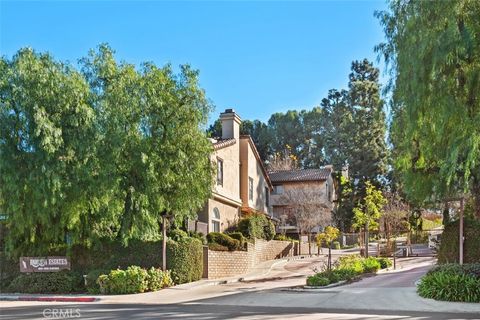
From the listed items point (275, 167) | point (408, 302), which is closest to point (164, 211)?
point (408, 302)

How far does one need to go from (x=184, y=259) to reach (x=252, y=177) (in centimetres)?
1930

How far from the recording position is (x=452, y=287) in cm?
1622

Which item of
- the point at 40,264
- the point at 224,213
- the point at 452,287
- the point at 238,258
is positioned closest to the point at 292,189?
the point at 224,213

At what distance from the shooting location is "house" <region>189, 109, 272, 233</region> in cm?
3356

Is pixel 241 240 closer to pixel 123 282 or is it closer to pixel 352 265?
pixel 352 265

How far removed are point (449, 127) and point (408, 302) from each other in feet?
17.6

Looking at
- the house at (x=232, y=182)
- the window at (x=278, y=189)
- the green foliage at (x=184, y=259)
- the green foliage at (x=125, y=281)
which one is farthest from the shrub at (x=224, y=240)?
the window at (x=278, y=189)

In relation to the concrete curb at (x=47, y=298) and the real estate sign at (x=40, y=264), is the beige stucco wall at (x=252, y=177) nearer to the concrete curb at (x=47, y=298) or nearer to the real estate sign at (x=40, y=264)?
the real estate sign at (x=40, y=264)

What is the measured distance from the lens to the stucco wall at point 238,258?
26484mm

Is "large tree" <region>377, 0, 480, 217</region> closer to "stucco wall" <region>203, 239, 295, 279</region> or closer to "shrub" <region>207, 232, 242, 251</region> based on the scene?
"stucco wall" <region>203, 239, 295, 279</region>

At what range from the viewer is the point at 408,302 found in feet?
53.1

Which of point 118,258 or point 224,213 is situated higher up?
point 224,213

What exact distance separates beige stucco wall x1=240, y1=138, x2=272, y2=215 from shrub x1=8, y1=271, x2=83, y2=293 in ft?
65.4

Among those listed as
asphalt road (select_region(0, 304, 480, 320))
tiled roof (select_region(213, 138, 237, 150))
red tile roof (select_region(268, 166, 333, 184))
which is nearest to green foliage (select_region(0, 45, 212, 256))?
asphalt road (select_region(0, 304, 480, 320))
